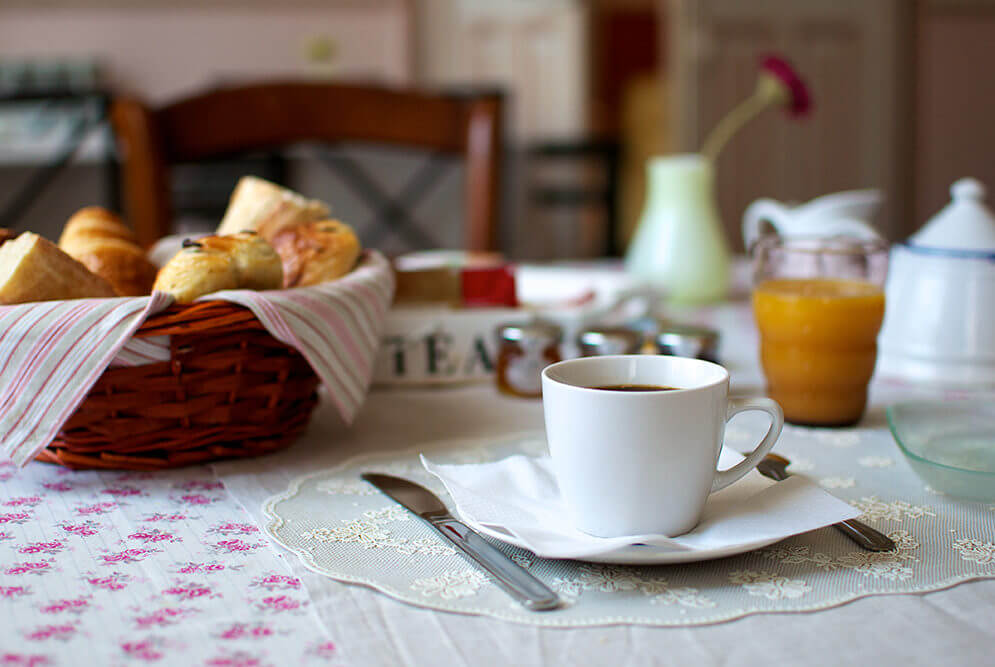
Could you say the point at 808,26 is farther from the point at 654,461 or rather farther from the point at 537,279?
the point at 654,461

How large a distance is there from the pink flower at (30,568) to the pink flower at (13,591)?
2cm

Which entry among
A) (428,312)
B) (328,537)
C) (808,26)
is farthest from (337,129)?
(808,26)

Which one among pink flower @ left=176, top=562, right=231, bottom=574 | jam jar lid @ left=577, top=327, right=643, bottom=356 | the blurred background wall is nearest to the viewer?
pink flower @ left=176, top=562, right=231, bottom=574

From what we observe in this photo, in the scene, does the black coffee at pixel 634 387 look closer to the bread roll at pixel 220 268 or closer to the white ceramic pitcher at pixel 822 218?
the bread roll at pixel 220 268

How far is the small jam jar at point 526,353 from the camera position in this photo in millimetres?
835

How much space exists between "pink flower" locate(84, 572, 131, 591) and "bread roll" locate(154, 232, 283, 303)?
0.21 metres

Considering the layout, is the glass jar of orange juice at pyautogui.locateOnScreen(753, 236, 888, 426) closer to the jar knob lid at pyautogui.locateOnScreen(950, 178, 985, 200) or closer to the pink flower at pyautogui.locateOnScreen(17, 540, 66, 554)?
the jar knob lid at pyautogui.locateOnScreen(950, 178, 985, 200)

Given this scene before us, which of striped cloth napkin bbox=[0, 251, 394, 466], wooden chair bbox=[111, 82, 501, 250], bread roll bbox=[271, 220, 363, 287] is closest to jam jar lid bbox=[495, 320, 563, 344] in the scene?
bread roll bbox=[271, 220, 363, 287]

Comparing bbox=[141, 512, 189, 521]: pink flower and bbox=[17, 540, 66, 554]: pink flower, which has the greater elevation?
bbox=[17, 540, 66, 554]: pink flower

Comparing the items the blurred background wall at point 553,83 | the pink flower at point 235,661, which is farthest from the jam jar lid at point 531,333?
the blurred background wall at point 553,83

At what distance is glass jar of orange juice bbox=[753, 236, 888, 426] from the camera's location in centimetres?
Answer: 75

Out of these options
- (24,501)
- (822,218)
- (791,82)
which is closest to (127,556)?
(24,501)

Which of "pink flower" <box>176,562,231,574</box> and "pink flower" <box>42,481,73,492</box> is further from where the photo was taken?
"pink flower" <box>42,481,73,492</box>

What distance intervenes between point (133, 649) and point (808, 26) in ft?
12.4
